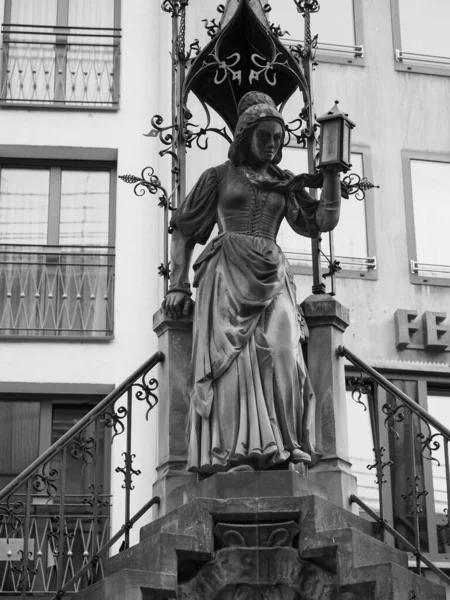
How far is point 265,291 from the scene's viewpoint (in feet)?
37.3

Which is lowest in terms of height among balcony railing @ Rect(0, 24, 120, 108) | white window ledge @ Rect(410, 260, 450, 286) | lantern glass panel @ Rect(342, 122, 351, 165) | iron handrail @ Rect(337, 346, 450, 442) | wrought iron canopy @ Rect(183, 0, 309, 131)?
iron handrail @ Rect(337, 346, 450, 442)

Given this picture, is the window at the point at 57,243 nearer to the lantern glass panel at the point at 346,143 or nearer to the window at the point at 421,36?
the window at the point at 421,36

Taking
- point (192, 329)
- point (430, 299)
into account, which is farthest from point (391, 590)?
point (430, 299)

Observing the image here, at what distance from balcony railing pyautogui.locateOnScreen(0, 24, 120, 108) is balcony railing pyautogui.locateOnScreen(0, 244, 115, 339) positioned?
1.72 metres

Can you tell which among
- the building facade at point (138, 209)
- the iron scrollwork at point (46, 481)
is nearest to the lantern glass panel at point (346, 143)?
the iron scrollwork at point (46, 481)

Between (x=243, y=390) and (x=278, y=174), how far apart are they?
67.0 inches

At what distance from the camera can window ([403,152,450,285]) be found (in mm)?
18766

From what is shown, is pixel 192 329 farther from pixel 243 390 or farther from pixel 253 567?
pixel 253 567

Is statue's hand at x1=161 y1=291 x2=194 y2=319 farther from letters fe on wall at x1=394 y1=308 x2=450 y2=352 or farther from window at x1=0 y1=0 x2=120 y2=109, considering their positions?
window at x1=0 y1=0 x2=120 y2=109

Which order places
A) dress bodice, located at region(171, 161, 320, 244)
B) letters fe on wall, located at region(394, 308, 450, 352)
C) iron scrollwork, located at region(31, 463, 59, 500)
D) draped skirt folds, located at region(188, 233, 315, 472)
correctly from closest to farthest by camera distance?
draped skirt folds, located at region(188, 233, 315, 472) → iron scrollwork, located at region(31, 463, 59, 500) → dress bodice, located at region(171, 161, 320, 244) → letters fe on wall, located at region(394, 308, 450, 352)

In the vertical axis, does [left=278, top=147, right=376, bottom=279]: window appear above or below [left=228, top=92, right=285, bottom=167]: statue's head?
above

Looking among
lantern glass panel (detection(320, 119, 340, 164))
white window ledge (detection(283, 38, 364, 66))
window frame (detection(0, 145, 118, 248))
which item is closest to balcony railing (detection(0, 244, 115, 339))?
window frame (detection(0, 145, 118, 248))

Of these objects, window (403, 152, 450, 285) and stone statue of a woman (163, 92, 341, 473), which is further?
window (403, 152, 450, 285)

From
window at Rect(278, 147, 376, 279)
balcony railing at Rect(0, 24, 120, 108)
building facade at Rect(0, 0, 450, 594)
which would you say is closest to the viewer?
building facade at Rect(0, 0, 450, 594)
